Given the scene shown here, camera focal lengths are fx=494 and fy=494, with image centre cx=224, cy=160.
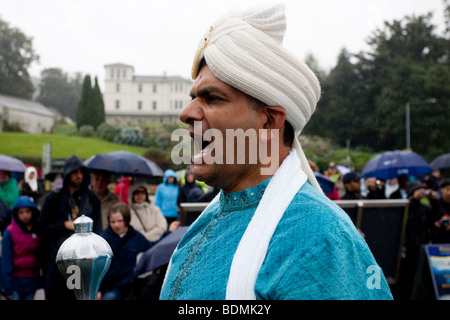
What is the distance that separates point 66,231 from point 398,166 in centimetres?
688

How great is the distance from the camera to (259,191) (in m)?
1.66

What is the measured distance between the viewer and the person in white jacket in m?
6.49

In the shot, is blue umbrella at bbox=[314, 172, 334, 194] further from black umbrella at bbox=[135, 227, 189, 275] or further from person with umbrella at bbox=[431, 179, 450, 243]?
person with umbrella at bbox=[431, 179, 450, 243]

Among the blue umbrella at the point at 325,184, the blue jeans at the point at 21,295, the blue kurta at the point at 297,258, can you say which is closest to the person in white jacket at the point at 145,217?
the blue jeans at the point at 21,295

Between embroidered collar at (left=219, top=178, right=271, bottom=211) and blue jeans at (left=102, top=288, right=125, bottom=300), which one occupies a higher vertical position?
embroidered collar at (left=219, top=178, right=271, bottom=211)

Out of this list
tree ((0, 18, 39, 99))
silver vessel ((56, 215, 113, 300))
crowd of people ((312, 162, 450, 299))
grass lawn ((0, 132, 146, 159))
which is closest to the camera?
silver vessel ((56, 215, 113, 300))

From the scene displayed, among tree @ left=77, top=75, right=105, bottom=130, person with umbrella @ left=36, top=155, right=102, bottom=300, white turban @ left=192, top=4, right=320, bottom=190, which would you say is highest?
tree @ left=77, top=75, right=105, bottom=130

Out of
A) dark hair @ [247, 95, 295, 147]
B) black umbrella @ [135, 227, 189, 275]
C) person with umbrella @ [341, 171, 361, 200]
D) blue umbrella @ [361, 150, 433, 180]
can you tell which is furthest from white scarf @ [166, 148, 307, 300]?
blue umbrella @ [361, 150, 433, 180]

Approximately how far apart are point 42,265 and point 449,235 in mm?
5762

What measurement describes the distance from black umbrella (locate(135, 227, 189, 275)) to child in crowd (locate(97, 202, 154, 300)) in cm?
56

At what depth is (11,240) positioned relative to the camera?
5.84 metres

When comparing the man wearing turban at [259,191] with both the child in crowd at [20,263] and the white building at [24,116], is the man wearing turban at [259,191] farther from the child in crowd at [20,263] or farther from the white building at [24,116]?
the white building at [24,116]

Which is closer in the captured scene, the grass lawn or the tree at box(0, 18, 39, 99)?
the grass lawn

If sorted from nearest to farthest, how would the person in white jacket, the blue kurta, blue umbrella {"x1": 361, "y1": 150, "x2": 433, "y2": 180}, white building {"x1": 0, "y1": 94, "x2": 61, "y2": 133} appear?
the blue kurta → the person in white jacket → blue umbrella {"x1": 361, "y1": 150, "x2": 433, "y2": 180} → white building {"x1": 0, "y1": 94, "x2": 61, "y2": 133}
